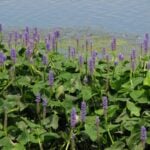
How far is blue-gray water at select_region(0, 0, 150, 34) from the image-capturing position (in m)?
11.0

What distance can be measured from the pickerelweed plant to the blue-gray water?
23.2ft

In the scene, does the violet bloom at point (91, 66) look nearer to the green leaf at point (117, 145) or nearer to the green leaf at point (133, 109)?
the green leaf at point (133, 109)

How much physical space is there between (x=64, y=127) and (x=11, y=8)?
10.3m

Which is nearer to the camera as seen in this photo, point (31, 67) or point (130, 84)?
point (130, 84)

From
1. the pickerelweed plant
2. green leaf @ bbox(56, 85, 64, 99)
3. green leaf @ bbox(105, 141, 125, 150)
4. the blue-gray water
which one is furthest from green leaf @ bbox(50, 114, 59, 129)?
the blue-gray water

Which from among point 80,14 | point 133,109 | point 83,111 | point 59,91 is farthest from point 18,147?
point 80,14

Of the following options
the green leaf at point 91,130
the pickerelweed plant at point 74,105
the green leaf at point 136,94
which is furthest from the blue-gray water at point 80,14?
the green leaf at point 91,130

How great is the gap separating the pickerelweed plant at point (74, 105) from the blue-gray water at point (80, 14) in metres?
7.06

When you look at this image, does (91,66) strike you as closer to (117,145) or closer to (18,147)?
(117,145)

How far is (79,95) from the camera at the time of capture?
10.2 feet

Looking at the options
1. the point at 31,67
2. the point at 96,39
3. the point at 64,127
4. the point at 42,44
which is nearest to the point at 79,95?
the point at 64,127

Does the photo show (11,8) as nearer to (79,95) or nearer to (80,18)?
(80,18)

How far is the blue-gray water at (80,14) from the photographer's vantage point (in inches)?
435

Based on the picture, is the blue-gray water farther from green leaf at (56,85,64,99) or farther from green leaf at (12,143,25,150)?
green leaf at (12,143,25,150)
